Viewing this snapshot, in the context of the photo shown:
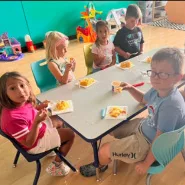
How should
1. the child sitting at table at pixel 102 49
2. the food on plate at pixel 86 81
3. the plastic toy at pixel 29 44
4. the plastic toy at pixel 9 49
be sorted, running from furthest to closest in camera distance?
the plastic toy at pixel 29 44 < the plastic toy at pixel 9 49 < the child sitting at table at pixel 102 49 < the food on plate at pixel 86 81

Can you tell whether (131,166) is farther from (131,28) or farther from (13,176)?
(131,28)

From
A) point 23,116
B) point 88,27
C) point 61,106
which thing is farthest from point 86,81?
point 88,27

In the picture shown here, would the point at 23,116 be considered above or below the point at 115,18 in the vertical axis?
above

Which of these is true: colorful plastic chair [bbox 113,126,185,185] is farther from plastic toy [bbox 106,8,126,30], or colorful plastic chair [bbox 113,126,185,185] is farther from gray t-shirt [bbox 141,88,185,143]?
plastic toy [bbox 106,8,126,30]

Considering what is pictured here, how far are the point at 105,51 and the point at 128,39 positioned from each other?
356 mm

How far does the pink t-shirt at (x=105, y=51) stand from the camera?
2250mm

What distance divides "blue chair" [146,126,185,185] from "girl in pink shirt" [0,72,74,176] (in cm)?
63

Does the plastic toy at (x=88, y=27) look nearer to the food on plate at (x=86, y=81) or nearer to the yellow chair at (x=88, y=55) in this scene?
the yellow chair at (x=88, y=55)

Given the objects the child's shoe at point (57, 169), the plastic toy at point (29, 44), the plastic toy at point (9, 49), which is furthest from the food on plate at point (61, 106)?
the plastic toy at point (29, 44)

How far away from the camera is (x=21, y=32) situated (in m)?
4.36

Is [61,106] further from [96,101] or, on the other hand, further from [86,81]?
[86,81]

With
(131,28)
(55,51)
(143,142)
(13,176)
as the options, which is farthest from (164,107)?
(131,28)

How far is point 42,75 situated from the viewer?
201 centimetres

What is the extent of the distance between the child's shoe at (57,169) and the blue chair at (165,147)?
2.43 ft
